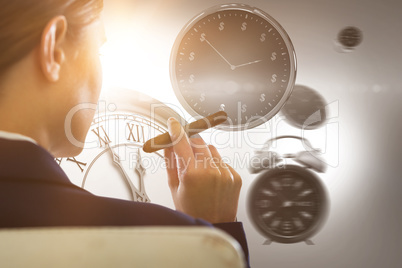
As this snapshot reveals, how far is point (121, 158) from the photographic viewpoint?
1.36m

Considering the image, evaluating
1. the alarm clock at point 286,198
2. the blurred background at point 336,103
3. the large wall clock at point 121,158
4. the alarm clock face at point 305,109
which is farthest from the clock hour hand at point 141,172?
the alarm clock face at point 305,109

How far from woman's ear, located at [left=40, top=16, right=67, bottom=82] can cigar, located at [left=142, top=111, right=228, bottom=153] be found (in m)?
0.36

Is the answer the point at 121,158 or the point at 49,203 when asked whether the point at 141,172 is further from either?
the point at 49,203

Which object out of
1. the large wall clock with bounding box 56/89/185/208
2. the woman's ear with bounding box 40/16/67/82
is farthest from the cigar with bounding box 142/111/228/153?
the woman's ear with bounding box 40/16/67/82

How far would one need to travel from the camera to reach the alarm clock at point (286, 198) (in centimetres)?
150

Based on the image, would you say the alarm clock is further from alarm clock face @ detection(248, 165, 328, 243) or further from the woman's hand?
the woman's hand

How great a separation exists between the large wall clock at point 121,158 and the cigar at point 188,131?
0.77ft

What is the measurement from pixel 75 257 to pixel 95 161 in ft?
3.05

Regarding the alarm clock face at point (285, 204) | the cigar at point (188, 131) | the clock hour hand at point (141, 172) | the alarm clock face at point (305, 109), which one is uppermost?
the alarm clock face at point (305, 109)

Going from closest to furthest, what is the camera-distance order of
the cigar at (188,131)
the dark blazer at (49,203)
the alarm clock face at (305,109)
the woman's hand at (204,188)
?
the dark blazer at (49,203)
the woman's hand at (204,188)
the cigar at (188,131)
the alarm clock face at (305,109)

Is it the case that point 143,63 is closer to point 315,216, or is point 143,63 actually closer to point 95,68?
point 95,68

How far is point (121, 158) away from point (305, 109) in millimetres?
723

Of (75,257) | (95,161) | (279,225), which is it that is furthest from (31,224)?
(279,225)

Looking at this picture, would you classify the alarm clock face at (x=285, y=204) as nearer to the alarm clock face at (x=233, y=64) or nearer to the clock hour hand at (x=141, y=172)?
the alarm clock face at (x=233, y=64)
